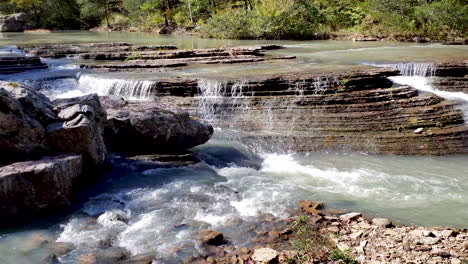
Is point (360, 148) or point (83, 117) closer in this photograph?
point (83, 117)

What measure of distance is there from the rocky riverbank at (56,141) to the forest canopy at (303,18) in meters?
19.1

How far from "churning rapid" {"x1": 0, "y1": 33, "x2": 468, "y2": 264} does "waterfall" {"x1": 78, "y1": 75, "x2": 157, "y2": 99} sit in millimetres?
2874

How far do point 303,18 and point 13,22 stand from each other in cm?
3184

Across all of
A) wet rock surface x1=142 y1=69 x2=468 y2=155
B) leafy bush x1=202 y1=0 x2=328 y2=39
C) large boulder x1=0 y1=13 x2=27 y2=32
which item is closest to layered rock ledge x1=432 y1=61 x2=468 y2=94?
wet rock surface x1=142 y1=69 x2=468 y2=155

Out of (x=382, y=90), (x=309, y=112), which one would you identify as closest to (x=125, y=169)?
(x=309, y=112)

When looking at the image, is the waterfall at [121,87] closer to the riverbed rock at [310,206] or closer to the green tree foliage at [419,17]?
the riverbed rock at [310,206]

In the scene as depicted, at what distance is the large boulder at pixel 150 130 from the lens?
8.49 m

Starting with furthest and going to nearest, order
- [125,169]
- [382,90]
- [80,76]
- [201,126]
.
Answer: [80,76] < [382,90] < [201,126] < [125,169]

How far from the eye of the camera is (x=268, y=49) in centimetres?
2080

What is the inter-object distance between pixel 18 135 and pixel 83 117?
1048 mm

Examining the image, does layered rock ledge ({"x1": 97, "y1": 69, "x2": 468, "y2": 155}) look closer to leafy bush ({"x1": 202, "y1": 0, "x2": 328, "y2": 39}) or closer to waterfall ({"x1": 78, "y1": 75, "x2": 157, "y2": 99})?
waterfall ({"x1": 78, "y1": 75, "x2": 157, "y2": 99})

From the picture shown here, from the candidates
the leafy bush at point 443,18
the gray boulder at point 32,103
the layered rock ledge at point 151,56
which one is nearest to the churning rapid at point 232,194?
the gray boulder at point 32,103

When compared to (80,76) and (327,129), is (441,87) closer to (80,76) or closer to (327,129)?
(327,129)

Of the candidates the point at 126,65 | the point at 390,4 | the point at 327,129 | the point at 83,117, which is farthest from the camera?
the point at 390,4
